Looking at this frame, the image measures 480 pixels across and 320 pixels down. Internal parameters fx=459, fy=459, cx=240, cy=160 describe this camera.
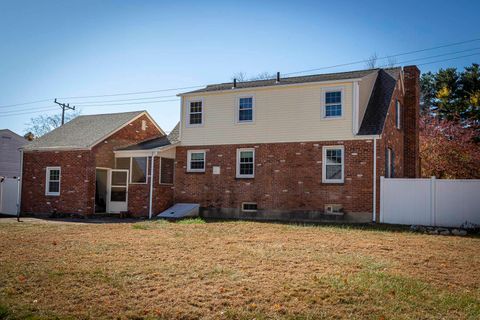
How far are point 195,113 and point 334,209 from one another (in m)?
8.40

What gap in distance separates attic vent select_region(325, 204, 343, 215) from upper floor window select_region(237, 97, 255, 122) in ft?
18.1

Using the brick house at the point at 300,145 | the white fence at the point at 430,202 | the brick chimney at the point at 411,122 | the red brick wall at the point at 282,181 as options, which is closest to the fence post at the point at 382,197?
the white fence at the point at 430,202

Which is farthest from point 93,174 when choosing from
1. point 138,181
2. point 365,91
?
point 365,91

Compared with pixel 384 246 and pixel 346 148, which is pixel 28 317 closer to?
pixel 384 246

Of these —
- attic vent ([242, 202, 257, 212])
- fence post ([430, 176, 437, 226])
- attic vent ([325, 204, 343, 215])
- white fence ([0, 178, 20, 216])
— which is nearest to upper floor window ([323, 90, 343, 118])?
attic vent ([325, 204, 343, 215])

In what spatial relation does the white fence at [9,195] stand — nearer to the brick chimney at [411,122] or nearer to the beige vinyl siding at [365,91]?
the beige vinyl siding at [365,91]

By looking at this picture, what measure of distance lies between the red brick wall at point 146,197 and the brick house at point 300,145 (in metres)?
0.79

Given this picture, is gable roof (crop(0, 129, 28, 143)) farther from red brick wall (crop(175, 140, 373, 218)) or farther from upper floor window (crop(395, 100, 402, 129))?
upper floor window (crop(395, 100, 402, 129))

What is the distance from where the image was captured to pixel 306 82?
20328 mm

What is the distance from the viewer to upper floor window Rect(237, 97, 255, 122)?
71.1ft

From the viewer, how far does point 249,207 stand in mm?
21188

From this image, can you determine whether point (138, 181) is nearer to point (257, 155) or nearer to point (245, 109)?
point (257, 155)

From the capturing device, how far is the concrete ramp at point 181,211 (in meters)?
21.3

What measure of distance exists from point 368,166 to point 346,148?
121 cm
